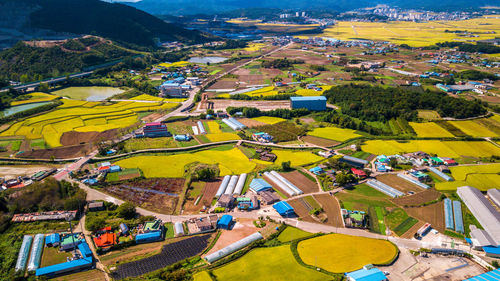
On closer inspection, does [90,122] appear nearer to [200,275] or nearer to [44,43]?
[200,275]

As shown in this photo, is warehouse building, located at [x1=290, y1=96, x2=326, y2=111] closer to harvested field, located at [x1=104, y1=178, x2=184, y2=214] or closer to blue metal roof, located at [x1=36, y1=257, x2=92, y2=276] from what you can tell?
harvested field, located at [x1=104, y1=178, x2=184, y2=214]

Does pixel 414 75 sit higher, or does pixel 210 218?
pixel 414 75

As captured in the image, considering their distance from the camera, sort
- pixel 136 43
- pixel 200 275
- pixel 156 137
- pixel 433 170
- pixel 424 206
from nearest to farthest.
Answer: pixel 200 275 → pixel 424 206 → pixel 433 170 → pixel 156 137 → pixel 136 43

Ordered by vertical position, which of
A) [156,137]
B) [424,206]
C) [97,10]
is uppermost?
[97,10]

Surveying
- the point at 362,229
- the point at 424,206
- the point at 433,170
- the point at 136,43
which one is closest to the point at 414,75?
the point at 433,170

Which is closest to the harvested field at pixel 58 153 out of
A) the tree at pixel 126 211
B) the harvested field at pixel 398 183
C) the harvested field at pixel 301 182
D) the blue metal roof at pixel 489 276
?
the tree at pixel 126 211

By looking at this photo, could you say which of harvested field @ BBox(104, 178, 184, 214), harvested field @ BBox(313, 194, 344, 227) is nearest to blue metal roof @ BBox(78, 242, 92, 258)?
harvested field @ BBox(104, 178, 184, 214)
